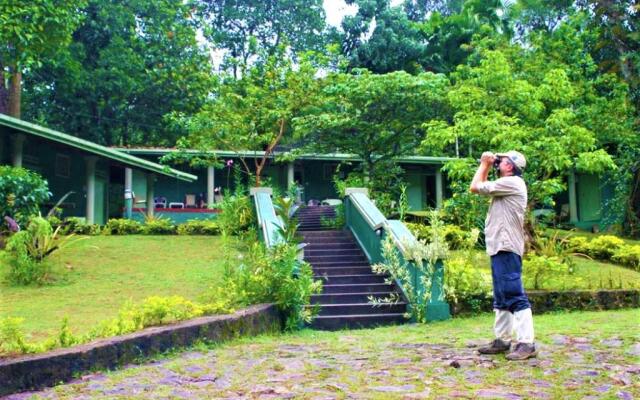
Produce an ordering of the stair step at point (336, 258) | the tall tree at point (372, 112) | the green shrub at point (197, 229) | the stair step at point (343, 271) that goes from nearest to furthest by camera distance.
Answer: the stair step at point (343, 271) < the stair step at point (336, 258) < the green shrub at point (197, 229) < the tall tree at point (372, 112)

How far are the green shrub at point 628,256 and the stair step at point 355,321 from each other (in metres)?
6.20

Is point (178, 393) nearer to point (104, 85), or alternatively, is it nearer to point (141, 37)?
point (104, 85)

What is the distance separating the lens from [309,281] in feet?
26.0

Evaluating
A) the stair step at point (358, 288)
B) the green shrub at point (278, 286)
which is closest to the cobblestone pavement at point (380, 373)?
the green shrub at point (278, 286)

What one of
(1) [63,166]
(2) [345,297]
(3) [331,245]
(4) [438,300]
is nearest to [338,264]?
(3) [331,245]

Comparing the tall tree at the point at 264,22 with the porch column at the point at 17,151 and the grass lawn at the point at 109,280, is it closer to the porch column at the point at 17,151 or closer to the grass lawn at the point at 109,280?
the porch column at the point at 17,151

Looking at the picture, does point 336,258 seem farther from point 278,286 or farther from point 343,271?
point 278,286

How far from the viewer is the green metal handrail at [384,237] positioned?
8.22 metres

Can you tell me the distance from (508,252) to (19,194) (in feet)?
34.9

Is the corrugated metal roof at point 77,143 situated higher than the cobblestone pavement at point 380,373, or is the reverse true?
the corrugated metal roof at point 77,143

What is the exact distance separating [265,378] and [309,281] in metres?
3.25

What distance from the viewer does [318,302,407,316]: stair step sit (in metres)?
8.52

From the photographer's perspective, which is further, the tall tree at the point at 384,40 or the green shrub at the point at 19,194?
the tall tree at the point at 384,40

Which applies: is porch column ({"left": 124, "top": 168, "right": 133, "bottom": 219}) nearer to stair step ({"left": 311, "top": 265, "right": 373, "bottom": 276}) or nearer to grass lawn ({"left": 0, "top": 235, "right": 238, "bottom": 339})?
grass lawn ({"left": 0, "top": 235, "right": 238, "bottom": 339})
